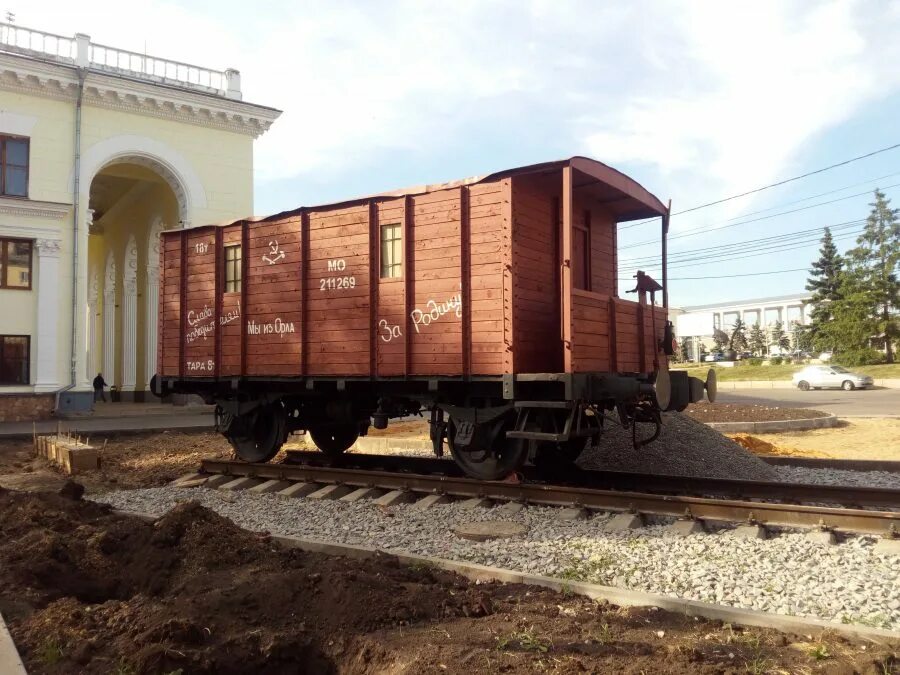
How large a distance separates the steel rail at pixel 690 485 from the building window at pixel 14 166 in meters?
16.1

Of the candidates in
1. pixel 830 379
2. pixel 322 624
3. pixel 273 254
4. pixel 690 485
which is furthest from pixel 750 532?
pixel 830 379

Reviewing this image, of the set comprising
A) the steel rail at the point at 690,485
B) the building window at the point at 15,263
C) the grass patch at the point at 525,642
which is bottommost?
the grass patch at the point at 525,642

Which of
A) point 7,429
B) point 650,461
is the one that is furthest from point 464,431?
point 7,429

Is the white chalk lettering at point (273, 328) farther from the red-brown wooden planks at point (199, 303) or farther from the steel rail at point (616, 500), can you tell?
the steel rail at point (616, 500)

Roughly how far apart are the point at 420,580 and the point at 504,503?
2685 millimetres

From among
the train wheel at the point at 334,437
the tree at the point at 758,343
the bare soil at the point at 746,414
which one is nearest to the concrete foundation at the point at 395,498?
the train wheel at the point at 334,437

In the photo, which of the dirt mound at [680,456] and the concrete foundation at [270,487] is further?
the dirt mound at [680,456]

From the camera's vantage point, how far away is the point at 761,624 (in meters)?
3.71

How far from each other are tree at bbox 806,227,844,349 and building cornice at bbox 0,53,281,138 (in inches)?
2083

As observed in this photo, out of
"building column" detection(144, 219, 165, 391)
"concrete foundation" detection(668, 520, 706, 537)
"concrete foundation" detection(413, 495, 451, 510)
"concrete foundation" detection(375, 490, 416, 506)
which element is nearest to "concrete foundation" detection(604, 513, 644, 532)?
"concrete foundation" detection(668, 520, 706, 537)

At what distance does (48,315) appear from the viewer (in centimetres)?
1972

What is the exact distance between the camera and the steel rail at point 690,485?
6.80 meters

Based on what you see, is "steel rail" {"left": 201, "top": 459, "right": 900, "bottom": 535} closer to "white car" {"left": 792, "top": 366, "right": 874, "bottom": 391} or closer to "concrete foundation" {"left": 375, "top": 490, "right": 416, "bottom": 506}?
"concrete foundation" {"left": 375, "top": 490, "right": 416, "bottom": 506}

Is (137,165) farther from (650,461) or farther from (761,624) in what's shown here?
(761,624)
